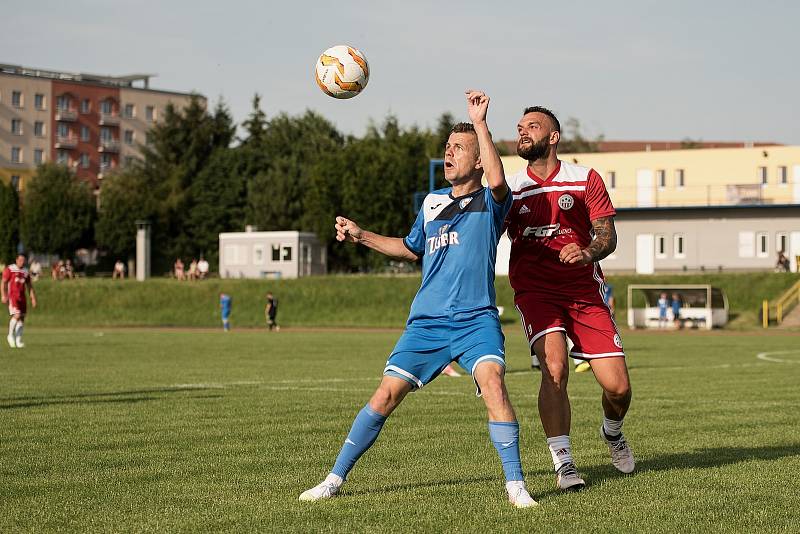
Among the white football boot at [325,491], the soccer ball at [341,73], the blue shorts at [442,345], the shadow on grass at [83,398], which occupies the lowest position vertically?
the shadow on grass at [83,398]

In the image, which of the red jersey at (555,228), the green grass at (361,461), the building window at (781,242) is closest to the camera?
the green grass at (361,461)

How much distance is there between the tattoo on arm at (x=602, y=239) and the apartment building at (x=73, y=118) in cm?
11722

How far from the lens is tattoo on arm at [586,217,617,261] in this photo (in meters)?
7.65

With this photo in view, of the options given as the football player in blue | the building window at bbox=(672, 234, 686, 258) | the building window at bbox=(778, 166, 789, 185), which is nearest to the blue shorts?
the football player in blue

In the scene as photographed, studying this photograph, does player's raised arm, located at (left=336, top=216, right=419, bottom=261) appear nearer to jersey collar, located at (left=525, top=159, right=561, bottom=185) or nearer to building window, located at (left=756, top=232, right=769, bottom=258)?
jersey collar, located at (left=525, top=159, right=561, bottom=185)

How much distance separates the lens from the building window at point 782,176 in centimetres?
7238

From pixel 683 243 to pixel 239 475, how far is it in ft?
219

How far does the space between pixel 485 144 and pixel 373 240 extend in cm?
117

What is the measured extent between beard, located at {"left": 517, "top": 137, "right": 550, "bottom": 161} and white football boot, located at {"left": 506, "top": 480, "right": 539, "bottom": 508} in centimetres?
249

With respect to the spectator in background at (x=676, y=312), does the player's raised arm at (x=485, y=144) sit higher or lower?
higher

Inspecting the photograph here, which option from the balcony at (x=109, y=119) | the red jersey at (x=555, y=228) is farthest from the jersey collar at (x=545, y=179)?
the balcony at (x=109, y=119)

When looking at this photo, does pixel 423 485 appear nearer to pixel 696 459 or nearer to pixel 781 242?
pixel 696 459

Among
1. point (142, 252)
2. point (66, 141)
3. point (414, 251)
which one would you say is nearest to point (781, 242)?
point (142, 252)

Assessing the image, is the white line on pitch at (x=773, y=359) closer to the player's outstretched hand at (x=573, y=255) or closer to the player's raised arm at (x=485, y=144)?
the player's outstretched hand at (x=573, y=255)
